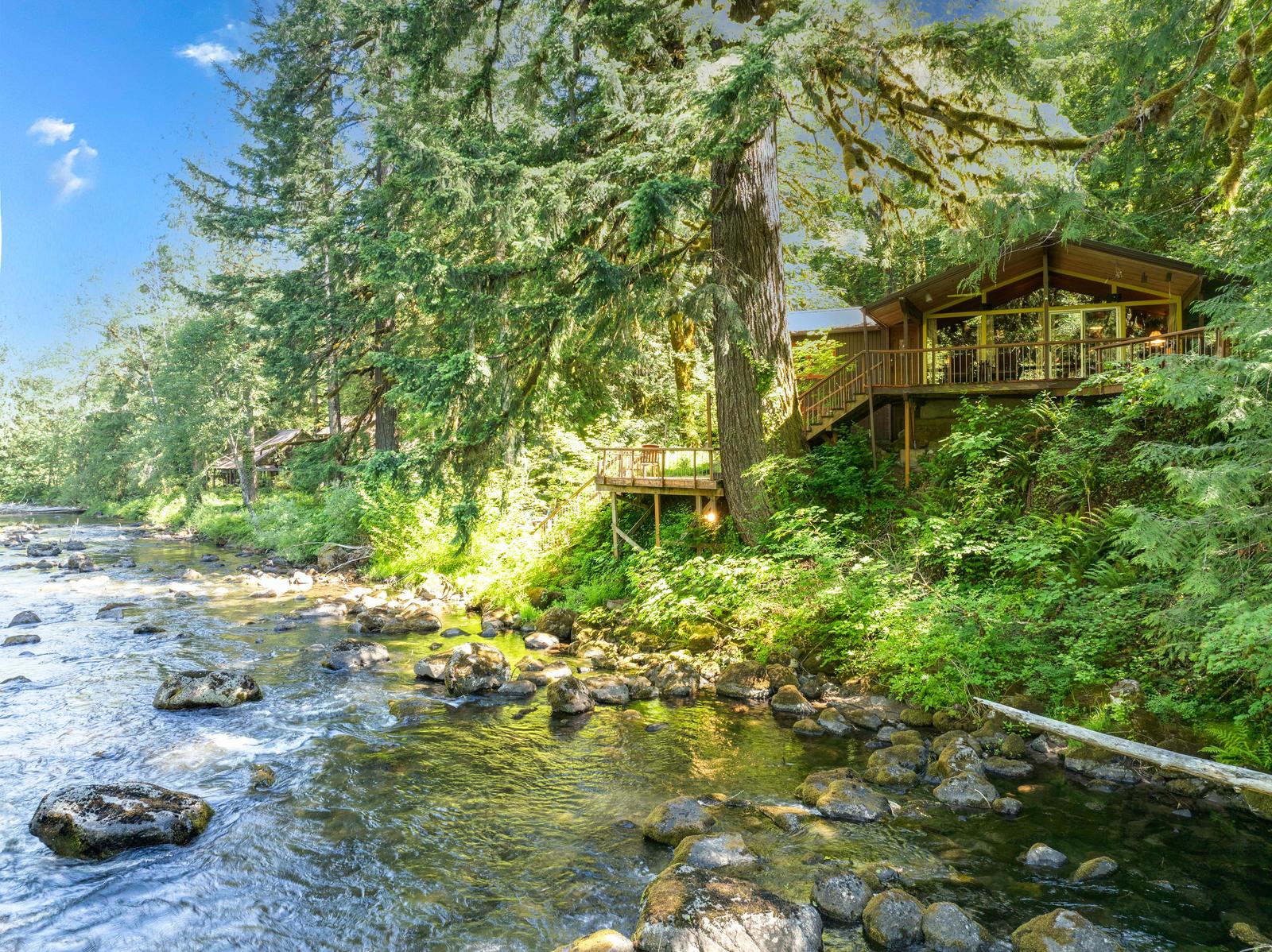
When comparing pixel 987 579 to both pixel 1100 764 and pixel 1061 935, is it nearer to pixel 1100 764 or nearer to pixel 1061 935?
pixel 1100 764

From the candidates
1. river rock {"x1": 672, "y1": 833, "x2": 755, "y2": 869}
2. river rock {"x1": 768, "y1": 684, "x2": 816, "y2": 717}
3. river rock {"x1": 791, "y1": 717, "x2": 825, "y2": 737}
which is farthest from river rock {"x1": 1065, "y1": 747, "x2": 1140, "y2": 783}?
river rock {"x1": 672, "y1": 833, "x2": 755, "y2": 869}

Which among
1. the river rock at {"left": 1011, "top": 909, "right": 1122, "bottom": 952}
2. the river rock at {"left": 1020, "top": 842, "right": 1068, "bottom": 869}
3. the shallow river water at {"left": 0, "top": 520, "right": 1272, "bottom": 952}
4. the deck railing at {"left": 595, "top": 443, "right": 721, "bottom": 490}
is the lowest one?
the shallow river water at {"left": 0, "top": 520, "right": 1272, "bottom": 952}

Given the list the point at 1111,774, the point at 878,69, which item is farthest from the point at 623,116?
the point at 1111,774

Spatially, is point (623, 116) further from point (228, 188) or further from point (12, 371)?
point (12, 371)

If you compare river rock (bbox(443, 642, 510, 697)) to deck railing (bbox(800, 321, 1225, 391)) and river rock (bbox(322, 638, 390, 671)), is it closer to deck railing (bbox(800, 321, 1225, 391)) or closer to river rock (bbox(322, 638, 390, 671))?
river rock (bbox(322, 638, 390, 671))

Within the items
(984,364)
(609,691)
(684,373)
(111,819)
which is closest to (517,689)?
(609,691)

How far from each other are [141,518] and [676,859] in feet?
147

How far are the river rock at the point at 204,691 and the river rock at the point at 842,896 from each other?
26.9 feet

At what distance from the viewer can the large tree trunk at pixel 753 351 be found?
12773 mm

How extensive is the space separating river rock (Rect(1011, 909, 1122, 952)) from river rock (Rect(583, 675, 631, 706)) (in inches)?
235

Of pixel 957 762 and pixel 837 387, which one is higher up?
pixel 837 387

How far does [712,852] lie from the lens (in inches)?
227

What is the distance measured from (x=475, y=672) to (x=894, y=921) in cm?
705

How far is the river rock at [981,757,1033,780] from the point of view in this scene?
7301 millimetres
